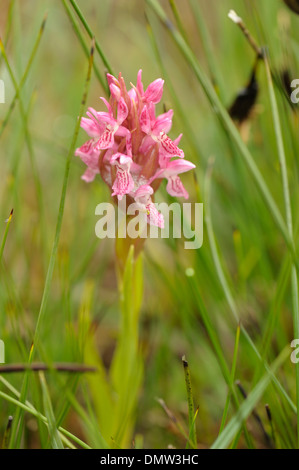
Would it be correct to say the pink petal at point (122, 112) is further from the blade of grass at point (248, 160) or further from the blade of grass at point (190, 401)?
the blade of grass at point (190, 401)

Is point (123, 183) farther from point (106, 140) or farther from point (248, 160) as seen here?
point (248, 160)

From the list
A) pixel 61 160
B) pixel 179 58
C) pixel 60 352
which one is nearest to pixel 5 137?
pixel 61 160

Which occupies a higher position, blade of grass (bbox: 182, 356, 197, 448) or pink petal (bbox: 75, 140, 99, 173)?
pink petal (bbox: 75, 140, 99, 173)

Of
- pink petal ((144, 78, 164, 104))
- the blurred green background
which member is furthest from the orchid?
the blurred green background

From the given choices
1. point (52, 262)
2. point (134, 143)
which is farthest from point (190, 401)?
point (134, 143)

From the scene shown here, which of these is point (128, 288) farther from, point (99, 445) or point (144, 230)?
point (99, 445)

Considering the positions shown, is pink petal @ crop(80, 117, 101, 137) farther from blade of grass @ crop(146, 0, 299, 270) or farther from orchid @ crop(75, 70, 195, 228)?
blade of grass @ crop(146, 0, 299, 270)

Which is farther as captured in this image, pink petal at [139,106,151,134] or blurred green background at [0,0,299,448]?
blurred green background at [0,0,299,448]

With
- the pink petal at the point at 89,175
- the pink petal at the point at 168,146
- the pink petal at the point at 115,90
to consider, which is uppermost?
the pink petal at the point at 115,90

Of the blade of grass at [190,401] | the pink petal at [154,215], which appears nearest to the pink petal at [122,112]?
the pink petal at [154,215]

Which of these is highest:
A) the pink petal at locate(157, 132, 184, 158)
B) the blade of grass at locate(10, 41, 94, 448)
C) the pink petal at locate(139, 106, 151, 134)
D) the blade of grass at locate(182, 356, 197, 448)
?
the pink petal at locate(139, 106, 151, 134)
